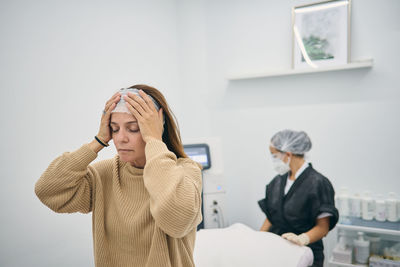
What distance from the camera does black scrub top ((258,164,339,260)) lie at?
1.94 m

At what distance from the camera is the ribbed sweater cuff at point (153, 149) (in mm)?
920

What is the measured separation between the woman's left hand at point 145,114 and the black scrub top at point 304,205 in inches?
53.4

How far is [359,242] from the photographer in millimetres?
2227

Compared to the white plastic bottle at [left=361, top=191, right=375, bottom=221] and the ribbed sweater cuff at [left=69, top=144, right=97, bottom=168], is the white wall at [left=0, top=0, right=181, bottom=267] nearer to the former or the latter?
the ribbed sweater cuff at [left=69, top=144, right=97, bottom=168]

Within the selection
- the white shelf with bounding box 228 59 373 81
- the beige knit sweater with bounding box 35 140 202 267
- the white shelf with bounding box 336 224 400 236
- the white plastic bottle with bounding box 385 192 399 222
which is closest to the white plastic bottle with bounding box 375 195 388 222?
the white plastic bottle with bounding box 385 192 399 222

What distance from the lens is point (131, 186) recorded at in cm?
105

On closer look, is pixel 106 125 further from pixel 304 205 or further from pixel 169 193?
pixel 304 205

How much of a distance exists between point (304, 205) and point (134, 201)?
53.0 inches

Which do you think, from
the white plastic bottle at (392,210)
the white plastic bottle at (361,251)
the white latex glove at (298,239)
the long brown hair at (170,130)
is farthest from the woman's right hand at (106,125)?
the white plastic bottle at (392,210)

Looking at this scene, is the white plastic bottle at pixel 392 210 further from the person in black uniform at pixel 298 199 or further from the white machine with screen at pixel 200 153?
the white machine with screen at pixel 200 153

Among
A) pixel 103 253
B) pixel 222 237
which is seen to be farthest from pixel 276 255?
pixel 103 253

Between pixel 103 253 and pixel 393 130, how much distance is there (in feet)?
7.97

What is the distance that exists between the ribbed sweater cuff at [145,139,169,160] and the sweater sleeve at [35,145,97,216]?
224 millimetres

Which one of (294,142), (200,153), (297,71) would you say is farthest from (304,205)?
(297,71)
